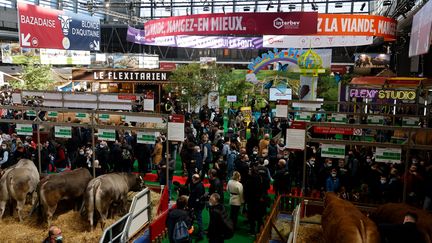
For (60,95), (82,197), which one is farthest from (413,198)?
(60,95)

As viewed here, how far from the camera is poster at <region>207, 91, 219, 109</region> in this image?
25.2 meters

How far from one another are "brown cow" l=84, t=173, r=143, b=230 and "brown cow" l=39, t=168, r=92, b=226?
644mm

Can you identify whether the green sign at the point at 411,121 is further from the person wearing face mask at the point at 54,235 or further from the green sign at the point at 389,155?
the person wearing face mask at the point at 54,235

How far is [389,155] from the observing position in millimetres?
8492

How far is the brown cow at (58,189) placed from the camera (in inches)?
340

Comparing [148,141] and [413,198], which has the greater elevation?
[148,141]

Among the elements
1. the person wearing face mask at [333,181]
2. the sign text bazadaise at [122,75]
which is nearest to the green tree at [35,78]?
the sign text bazadaise at [122,75]

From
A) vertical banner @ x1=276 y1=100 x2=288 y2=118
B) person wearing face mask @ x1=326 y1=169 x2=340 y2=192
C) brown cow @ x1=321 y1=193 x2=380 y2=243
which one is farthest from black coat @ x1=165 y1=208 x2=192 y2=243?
vertical banner @ x1=276 y1=100 x2=288 y2=118

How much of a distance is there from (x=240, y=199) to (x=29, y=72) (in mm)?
21638

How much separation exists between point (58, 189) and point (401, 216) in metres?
6.88

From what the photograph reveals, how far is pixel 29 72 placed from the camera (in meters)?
26.5

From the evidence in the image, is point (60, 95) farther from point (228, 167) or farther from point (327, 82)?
point (327, 82)

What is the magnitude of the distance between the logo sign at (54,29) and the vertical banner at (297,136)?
34.8 ft

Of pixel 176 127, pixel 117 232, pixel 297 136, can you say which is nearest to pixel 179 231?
pixel 117 232
